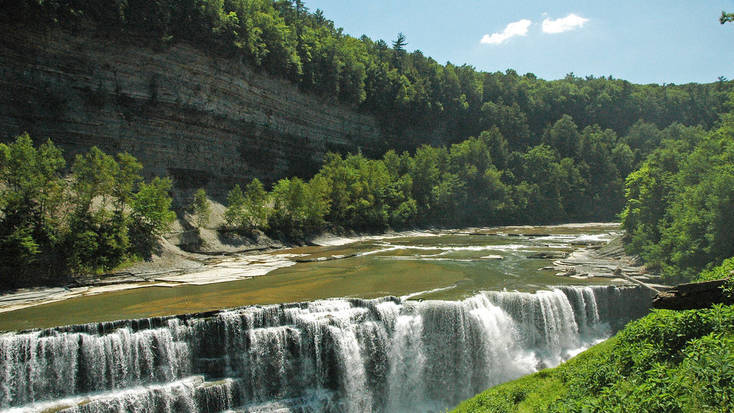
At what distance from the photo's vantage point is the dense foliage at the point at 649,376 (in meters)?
7.45

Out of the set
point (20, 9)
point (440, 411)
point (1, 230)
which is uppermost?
point (20, 9)

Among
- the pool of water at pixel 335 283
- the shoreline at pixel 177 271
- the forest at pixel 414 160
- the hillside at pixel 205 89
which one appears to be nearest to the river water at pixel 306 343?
the pool of water at pixel 335 283

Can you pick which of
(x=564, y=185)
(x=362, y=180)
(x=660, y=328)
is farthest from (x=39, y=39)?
(x=564, y=185)

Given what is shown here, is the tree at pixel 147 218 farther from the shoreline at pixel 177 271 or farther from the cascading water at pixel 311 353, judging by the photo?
the cascading water at pixel 311 353

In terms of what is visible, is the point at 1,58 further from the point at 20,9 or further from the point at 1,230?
the point at 1,230

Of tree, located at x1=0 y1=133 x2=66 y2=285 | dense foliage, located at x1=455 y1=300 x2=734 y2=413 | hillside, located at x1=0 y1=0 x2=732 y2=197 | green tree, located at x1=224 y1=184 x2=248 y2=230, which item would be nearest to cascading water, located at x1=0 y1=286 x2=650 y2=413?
dense foliage, located at x1=455 y1=300 x2=734 y2=413

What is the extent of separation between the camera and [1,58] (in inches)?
1283

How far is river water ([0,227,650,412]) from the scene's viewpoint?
14.9 metres

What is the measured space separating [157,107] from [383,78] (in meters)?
47.4

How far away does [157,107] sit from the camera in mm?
40750

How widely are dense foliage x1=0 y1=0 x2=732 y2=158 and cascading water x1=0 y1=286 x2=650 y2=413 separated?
3094cm

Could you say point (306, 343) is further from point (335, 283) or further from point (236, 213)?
point (236, 213)

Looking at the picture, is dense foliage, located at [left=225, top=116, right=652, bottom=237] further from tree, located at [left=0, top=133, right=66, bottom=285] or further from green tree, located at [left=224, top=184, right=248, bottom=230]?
tree, located at [left=0, top=133, right=66, bottom=285]

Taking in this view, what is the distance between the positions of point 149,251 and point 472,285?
20.5 meters
